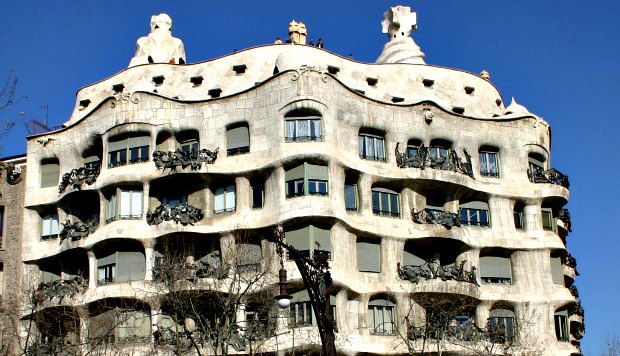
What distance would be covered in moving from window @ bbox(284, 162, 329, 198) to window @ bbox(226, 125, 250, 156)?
3.09 meters

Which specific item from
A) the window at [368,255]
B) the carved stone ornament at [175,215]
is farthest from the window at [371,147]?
the carved stone ornament at [175,215]

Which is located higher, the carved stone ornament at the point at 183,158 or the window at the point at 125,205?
the carved stone ornament at the point at 183,158

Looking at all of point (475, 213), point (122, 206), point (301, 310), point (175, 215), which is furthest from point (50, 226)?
point (475, 213)

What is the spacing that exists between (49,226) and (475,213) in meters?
19.6

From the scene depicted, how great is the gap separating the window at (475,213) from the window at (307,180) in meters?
7.75

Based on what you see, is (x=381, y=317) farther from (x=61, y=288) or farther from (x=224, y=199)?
(x=61, y=288)

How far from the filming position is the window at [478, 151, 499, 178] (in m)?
53.9

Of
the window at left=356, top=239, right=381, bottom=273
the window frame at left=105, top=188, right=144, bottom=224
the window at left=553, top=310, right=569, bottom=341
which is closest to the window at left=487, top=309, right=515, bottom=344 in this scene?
the window at left=553, top=310, right=569, bottom=341

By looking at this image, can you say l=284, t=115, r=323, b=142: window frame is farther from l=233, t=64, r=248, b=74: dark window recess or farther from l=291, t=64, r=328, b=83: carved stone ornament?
l=233, t=64, r=248, b=74: dark window recess

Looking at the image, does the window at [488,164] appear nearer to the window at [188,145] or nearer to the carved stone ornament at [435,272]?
the carved stone ornament at [435,272]

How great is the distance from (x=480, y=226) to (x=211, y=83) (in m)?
14.2

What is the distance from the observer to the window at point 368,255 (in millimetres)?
49312

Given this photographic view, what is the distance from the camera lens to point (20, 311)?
50094mm

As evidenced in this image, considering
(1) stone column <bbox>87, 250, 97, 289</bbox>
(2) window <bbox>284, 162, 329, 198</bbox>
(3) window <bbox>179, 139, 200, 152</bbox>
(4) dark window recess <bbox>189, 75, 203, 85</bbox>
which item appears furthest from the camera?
(4) dark window recess <bbox>189, 75, 203, 85</bbox>
